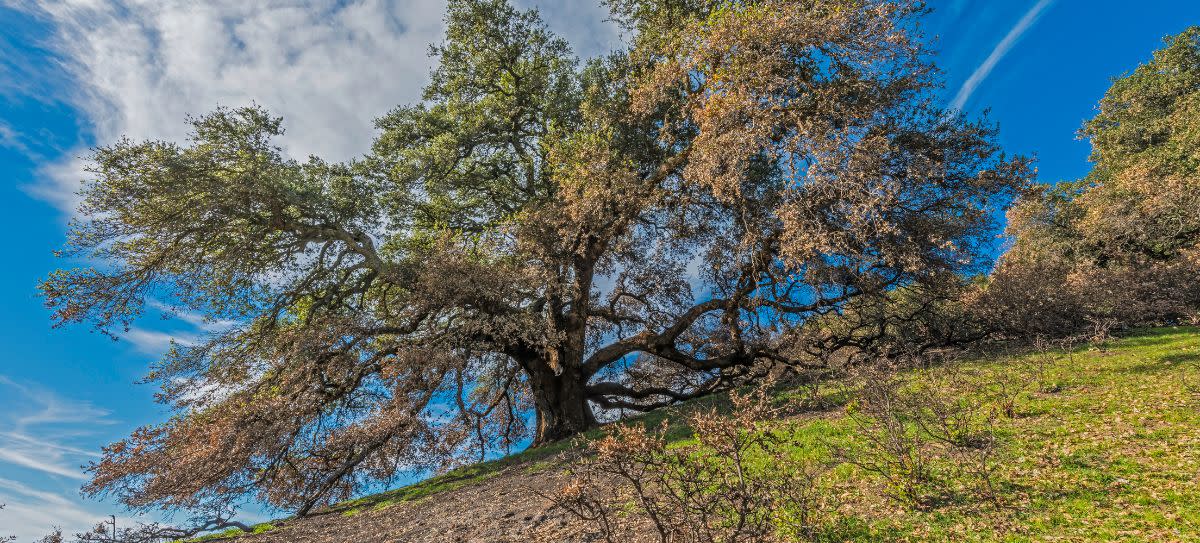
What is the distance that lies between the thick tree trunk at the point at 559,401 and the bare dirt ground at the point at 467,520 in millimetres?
5492

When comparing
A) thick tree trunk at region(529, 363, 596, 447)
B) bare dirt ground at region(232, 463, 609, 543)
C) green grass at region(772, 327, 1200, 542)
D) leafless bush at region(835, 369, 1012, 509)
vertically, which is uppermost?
thick tree trunk at region(529, 363, 596, 447)

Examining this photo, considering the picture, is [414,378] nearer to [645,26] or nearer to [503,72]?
[503,72]

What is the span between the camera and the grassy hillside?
5.89m

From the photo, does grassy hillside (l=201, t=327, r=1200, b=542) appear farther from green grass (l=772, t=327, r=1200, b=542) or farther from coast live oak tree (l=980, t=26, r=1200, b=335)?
coast live oak tree (l=980, t=26, r=1200, b=335)

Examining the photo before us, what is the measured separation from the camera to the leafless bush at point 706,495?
18.3 feet

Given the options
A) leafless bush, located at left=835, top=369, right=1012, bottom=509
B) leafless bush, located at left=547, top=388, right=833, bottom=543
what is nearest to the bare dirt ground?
leafless bush, located at left=547, top=388, right=833, bottom=543

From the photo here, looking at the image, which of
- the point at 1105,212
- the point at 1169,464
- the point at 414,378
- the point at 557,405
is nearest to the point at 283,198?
the point at 414,378

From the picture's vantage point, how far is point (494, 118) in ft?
64.5

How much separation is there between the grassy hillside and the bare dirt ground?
55 millimetres

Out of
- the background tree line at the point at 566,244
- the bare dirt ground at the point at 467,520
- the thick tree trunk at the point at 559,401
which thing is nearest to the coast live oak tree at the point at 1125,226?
the background tree line at the point at 566,244

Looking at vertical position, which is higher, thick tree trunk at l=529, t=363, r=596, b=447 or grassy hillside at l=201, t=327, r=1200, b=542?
thick tree trunk at l=529, t=363, r=596, b=447

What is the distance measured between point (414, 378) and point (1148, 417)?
15.5 metres

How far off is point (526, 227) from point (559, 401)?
6.95 metres

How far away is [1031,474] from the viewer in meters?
7.09
